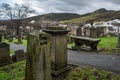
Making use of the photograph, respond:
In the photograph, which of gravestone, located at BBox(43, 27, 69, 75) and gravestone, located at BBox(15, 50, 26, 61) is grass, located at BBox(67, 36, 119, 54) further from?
gravestone, located at BBox(43, 27, 69, 75)

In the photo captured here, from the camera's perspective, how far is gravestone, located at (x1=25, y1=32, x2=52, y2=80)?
20.2 feet

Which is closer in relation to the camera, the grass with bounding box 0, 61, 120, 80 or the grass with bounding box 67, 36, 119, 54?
the grass with bounding box 0, 61, 120, 80

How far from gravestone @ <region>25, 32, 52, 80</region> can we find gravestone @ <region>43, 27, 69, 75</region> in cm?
152

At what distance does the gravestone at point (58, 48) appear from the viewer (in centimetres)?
808

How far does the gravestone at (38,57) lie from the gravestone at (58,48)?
1.52m

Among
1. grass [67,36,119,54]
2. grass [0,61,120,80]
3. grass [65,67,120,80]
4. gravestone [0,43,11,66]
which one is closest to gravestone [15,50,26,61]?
gravestone [0,43,11,66]

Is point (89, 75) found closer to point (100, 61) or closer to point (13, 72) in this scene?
point (100, 61)

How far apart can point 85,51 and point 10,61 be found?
230 inches

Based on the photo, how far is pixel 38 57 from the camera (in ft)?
20.4

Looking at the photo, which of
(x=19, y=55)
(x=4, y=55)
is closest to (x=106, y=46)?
(x=19, y=55)

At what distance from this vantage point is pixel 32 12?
171ft

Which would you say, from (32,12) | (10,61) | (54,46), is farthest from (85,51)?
(32,12)

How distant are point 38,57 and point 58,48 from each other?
2.11 metres

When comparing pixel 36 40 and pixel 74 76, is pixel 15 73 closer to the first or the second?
pixel 74 76
